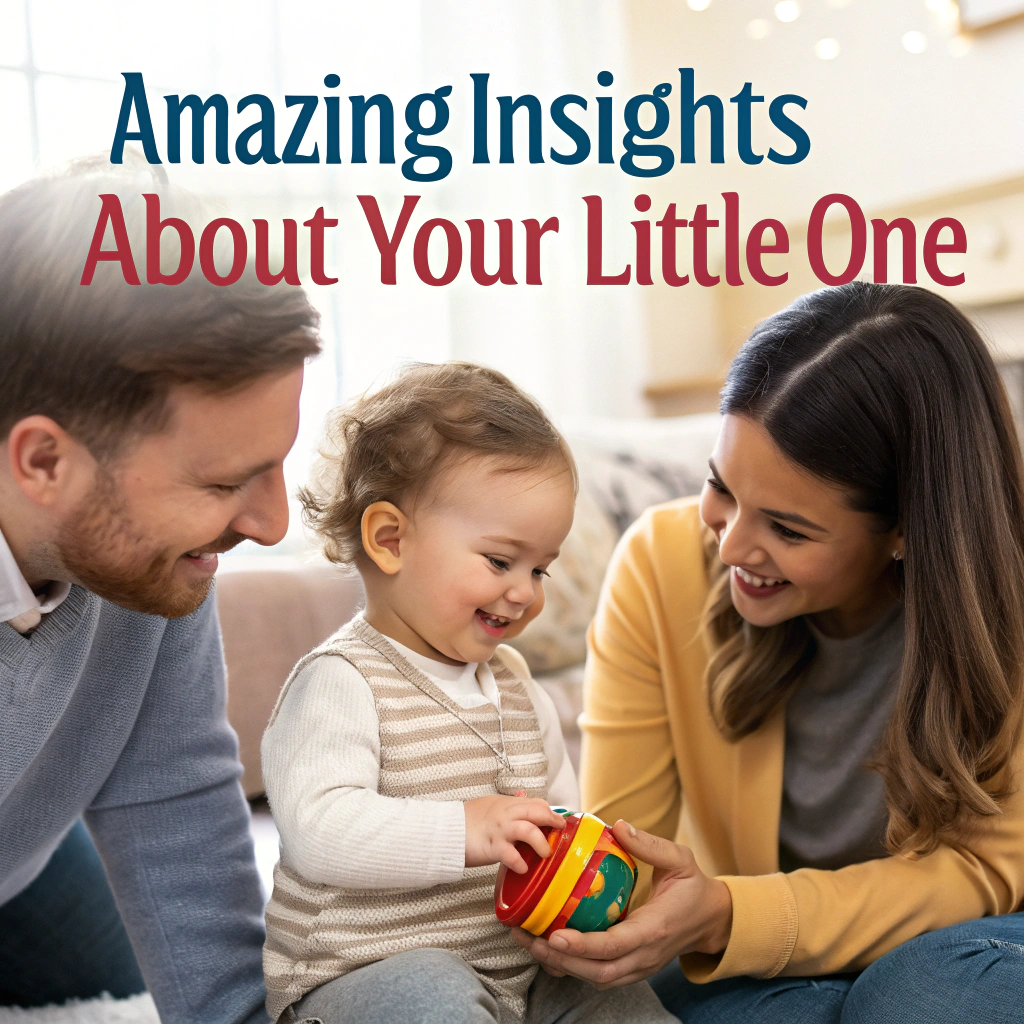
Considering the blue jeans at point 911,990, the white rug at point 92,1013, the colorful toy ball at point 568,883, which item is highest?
the colorful toy ball at point 568,883

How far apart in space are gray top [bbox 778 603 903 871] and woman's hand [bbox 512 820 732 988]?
264mm

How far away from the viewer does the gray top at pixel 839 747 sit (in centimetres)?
137

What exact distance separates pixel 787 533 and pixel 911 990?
0.46m

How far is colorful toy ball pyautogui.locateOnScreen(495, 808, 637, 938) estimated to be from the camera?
956 millimetres

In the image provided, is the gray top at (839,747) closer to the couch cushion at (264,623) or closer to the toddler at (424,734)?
the toddler at (424,734)

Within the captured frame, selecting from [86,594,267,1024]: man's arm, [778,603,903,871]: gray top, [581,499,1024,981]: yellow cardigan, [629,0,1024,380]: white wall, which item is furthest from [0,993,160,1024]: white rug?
[629,0,1024,380]: white wall

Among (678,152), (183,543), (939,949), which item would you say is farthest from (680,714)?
(678,152)

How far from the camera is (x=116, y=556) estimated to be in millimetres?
1023

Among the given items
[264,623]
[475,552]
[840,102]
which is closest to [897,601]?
[475,552]

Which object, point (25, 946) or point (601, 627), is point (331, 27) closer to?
point (601, 627)

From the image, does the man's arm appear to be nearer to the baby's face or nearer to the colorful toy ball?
the baby's face

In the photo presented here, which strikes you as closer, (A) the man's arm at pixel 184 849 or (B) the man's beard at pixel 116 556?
(B) the man's beard at pixel 116 556

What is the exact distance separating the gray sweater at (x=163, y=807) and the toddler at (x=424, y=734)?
236mm

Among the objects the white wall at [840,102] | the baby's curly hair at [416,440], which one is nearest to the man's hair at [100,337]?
the baby's curly hair at [416,440]
